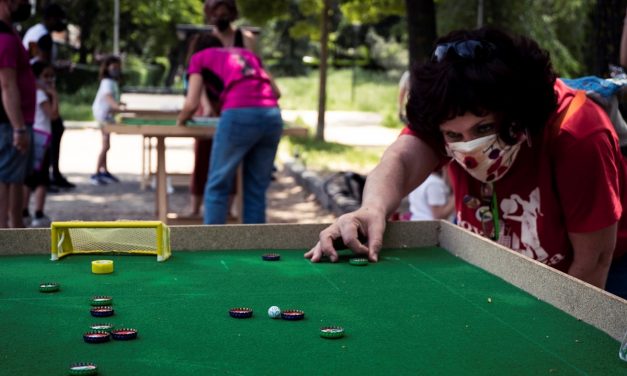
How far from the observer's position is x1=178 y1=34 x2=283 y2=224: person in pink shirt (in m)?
7.75

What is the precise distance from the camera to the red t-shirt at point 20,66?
23.7ft

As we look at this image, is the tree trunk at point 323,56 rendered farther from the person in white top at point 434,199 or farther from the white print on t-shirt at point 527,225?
the white print on t-shirt at point 527,225

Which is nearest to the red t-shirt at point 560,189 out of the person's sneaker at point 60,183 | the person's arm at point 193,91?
the person's arm at point 193,91

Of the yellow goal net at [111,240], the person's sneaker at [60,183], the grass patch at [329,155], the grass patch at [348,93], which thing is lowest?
the grass patch at [348,93]

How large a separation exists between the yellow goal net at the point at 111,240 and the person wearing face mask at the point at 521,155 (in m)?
0.52

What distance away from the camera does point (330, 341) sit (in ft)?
8.25

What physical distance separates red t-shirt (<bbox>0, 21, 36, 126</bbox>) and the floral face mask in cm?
462

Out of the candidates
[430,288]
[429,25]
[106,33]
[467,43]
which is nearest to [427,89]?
[467,43]

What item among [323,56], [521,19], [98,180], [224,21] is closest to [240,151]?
[224,21]

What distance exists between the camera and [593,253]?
3424 mm

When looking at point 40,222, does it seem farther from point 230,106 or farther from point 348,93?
point 348,93

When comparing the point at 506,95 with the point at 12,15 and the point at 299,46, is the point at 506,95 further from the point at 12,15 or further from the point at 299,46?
the point at 299,46

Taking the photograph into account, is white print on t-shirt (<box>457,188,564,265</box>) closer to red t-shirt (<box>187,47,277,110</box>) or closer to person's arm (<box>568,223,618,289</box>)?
person's arm (<box>568,223,618,289</box>)

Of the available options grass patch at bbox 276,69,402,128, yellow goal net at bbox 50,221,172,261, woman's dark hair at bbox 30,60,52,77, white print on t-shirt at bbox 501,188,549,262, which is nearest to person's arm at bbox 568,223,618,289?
white print on t-shirt at bbox 501,188,549,262
